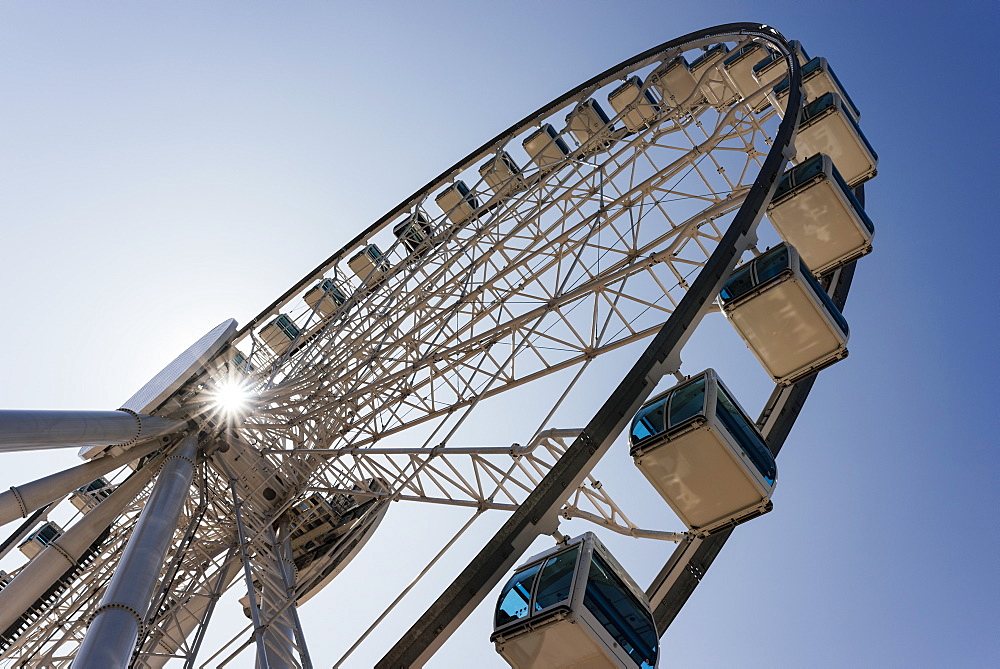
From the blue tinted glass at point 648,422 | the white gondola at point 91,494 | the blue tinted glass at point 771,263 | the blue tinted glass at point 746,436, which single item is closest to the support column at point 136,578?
the blue tinted glass at point 648,422

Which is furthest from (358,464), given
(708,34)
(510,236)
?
(708,34)

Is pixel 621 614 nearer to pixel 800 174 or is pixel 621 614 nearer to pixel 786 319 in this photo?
pixel 786 319

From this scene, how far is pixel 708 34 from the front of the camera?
13.5m

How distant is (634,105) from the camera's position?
13852mm

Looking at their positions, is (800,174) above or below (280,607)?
above

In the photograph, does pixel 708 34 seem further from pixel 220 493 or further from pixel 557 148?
pixel 220 493

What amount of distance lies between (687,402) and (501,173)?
1120cm

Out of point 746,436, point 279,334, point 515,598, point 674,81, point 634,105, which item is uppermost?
point 279,334

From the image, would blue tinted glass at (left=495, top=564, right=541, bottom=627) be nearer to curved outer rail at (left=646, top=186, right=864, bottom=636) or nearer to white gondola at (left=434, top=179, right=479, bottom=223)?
curved outer rail at (left=646, top=186, right=864, bottom=636)

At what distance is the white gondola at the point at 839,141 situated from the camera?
1073cm

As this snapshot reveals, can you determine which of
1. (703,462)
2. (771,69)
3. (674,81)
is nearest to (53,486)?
(703,462)

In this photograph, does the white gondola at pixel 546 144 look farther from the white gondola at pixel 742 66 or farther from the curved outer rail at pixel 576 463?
the curved outer rail at pixel 576 463

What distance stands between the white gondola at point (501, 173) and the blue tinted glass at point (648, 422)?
9.32 meters

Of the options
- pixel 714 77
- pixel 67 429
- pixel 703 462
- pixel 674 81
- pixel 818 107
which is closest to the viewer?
pixel 703 462
